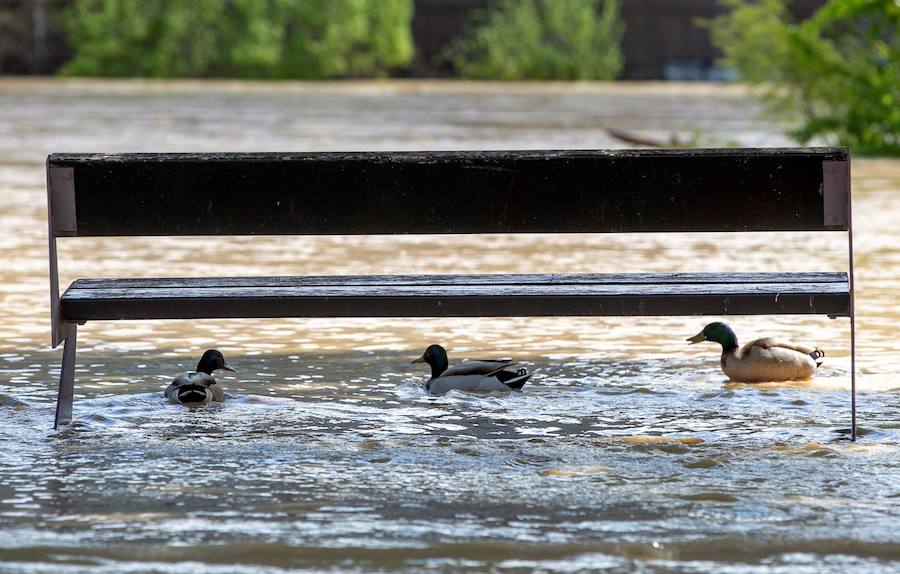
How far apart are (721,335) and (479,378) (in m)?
0.98

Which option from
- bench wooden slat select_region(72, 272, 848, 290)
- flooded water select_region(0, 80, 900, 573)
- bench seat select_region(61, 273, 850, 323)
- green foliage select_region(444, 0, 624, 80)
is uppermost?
green foliage select_region(444, 0, 624, 80)

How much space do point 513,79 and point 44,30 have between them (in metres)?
11.9

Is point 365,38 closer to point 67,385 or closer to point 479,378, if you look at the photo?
point 479,378

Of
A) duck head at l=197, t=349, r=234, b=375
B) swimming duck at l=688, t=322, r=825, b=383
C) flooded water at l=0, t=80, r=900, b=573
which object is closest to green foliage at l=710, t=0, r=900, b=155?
flooded water at l=0, t=80, r=900, b=573

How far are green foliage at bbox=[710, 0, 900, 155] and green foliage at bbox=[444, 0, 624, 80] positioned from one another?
23.2 meters

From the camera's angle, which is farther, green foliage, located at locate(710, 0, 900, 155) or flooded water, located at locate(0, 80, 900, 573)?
green foliage, located at locate(710, 0, 900, 155)

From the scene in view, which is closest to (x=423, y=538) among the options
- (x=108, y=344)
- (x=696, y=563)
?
(x=696, y=563)

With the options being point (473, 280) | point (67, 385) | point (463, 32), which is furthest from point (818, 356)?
point (463, 32)

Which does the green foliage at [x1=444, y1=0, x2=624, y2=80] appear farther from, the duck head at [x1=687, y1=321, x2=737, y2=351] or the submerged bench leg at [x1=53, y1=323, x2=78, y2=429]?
the submerged bench leg at [x1=53, y1=323, x2=78, y2=429]

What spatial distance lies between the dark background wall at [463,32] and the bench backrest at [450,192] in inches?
1525

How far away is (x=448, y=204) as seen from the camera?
16.6ft

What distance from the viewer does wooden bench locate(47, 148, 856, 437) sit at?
497cm

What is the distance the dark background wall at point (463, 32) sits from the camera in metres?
43.7

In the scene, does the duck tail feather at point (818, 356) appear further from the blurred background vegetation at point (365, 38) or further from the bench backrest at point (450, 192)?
the blurred background vegetation at point (365, 38)
